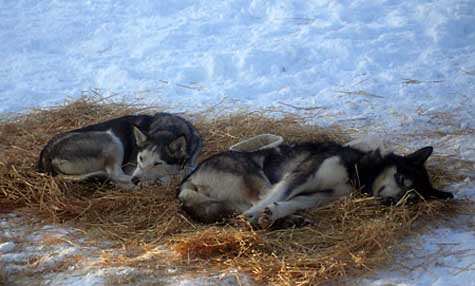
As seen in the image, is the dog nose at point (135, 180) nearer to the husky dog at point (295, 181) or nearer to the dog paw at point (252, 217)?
the husky dog at point (295, 181)

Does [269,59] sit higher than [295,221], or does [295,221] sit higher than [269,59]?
[269,59]

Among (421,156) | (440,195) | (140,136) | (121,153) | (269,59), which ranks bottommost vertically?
(440,195)

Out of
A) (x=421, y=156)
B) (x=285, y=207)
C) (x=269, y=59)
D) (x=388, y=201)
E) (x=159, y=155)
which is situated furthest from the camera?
(x=269, y=59)

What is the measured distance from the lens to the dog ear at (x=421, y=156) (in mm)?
5914

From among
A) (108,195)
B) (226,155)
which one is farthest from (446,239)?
(108,195)

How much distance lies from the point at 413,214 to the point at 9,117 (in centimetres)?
498

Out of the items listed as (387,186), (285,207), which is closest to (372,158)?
(387,186)

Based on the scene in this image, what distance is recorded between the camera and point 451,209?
18.6ft

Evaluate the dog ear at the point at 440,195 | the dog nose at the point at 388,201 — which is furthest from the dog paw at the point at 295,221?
the dog ear at the point at 440,195

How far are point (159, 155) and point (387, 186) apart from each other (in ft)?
6.88

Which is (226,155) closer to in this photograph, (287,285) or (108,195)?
(108,195)

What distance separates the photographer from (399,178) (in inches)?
229

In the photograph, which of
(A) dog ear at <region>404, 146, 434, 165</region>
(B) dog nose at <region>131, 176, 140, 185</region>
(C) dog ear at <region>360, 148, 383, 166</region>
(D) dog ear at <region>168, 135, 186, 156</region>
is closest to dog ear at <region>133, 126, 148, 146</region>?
(D) dog ear at <region>168, 135, 186, 156</region>

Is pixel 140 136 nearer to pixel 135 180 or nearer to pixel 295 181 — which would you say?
pixel 135 180
